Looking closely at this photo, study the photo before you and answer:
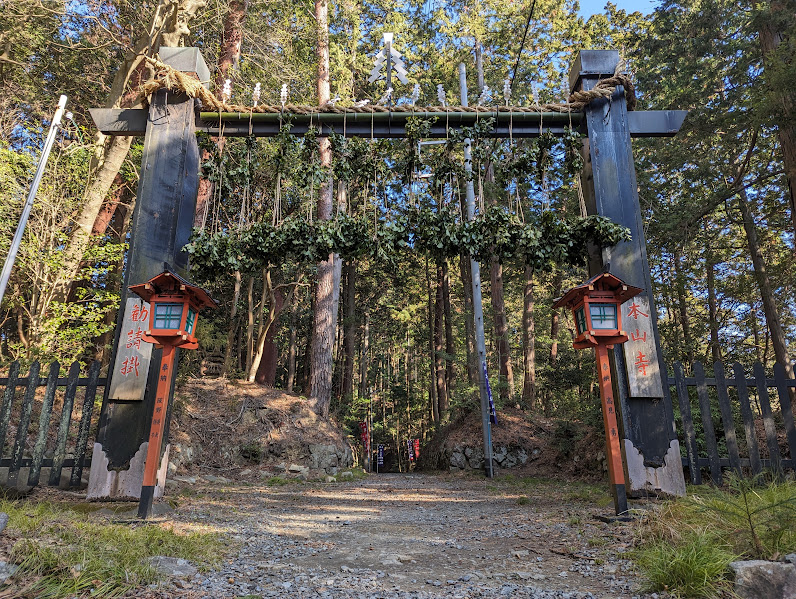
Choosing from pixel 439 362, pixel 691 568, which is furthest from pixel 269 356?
pixel 691 568

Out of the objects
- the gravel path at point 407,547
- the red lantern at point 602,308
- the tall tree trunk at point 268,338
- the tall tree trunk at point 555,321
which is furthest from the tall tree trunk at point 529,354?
the red lantern at point 602,308

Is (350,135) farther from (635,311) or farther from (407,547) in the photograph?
(407,547)

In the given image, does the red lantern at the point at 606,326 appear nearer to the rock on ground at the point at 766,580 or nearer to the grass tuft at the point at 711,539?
the grass tuft at the point at 711,539

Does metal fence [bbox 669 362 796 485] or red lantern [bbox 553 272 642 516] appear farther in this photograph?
metal fence [bbox 669 362 796 485]

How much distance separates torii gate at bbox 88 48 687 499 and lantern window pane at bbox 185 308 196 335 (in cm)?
77

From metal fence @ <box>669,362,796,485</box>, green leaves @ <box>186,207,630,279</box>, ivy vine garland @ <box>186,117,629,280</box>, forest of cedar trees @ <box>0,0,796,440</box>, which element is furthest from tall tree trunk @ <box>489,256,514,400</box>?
metal fence @ <box>669,362,796,485</box>

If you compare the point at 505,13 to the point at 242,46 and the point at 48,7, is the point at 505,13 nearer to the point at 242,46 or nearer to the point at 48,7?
the point at 242,46

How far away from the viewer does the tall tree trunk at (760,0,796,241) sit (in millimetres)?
7250

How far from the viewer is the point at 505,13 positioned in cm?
1628

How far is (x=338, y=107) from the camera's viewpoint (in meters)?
6.43

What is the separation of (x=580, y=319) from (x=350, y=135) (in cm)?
382

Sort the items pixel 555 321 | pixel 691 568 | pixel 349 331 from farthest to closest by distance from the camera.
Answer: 1. pixel 555 321
2. pixel 349 331
3. pixel 691 568

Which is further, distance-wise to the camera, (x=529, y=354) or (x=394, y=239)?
(x=529, y=354)

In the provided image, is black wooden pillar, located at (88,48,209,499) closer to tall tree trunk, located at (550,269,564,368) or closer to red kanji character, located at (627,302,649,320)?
red kanji character, located at (627,302,649,320)
